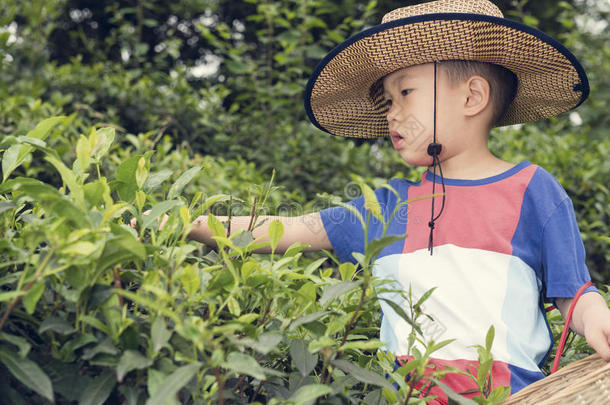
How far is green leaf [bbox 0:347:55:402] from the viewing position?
0.83 metres

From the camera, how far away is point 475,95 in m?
1.81

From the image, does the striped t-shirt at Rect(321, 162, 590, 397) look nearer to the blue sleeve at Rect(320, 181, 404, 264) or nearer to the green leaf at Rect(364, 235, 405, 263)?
the blue sleeve at Rect(320, 181, 404, 264)

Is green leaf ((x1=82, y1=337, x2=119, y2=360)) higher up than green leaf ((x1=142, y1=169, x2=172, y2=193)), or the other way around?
green leaf ((x1=142, y1=169, x2=172, y2=193))

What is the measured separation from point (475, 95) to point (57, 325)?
1.39 m

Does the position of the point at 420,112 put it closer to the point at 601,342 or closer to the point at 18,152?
the point at 601,342

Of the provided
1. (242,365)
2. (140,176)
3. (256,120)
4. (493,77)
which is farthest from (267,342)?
(256,120)

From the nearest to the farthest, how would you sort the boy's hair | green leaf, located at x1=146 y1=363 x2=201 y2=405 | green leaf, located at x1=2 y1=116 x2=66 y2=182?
green leaf, located at x1=146 y1=363 x2=201 y2=405, green leaf, located at x1=2 y1=116 x2=66 y2=182, the boy's hair

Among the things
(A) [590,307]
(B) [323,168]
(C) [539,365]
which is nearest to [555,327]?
(C) [539,365]

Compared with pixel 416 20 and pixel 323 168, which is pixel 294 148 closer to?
pixel 323 168

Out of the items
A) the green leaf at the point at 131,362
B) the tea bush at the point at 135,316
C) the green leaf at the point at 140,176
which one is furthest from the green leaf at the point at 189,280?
the green leaf at the point at 140,176

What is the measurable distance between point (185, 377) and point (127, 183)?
1.71ft

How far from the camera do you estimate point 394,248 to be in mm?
1675

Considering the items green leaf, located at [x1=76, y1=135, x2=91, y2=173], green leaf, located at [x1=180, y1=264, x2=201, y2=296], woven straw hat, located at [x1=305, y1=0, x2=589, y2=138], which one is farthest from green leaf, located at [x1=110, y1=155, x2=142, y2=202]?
woven straw hat, located at [x1=305, y1=0, x2=589, y2=138]

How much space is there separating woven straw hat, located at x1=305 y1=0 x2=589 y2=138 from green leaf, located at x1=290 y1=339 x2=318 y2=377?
1.02 metres
